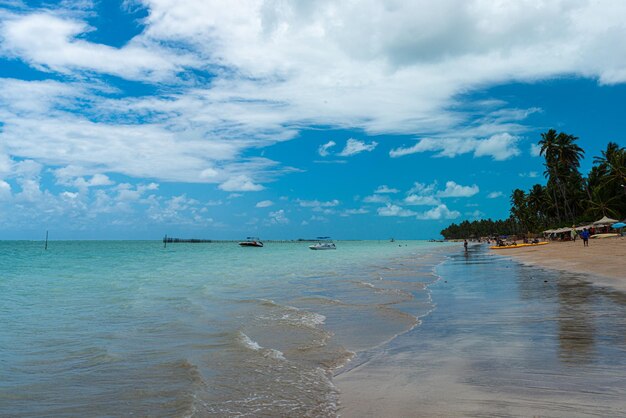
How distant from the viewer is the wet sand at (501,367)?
6031 millimetres

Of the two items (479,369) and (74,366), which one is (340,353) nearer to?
(479,369)

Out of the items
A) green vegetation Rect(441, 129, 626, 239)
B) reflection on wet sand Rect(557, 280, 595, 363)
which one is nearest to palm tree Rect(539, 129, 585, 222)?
green vegetation Rect(441, 129, 626, 239)

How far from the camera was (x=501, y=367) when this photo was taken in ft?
25.7

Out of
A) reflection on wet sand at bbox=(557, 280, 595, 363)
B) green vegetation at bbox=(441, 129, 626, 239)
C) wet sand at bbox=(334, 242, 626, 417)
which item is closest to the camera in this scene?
wet sand at bbox=(334, 242, 626, 417)

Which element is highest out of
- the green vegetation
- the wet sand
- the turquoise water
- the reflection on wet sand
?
the green vegetation

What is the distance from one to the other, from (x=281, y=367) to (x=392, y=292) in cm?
1321

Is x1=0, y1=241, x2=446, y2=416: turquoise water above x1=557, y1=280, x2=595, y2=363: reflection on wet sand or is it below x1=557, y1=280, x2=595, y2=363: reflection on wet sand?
below

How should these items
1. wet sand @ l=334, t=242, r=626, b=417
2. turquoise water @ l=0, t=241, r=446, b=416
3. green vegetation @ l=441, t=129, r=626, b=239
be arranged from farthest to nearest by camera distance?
green vegetation @ l=441, t=129, r=626, b=239
turquoise water @ l=0, t=241, r=446, b=416
wet sand @ l=334, t=242, r=626, b=417

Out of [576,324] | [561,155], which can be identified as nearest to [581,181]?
[561,155]

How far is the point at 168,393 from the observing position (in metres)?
7.40

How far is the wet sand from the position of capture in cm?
603

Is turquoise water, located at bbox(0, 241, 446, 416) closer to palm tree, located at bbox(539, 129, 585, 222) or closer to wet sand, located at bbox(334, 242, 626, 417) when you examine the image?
wet sand, located at bbox(334, 242, 626, 417)

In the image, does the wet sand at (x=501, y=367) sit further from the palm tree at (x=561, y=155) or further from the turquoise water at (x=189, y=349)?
the palm tree at (x=561, y=155)

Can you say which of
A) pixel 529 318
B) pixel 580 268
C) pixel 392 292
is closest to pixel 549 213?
pixel 580 268
